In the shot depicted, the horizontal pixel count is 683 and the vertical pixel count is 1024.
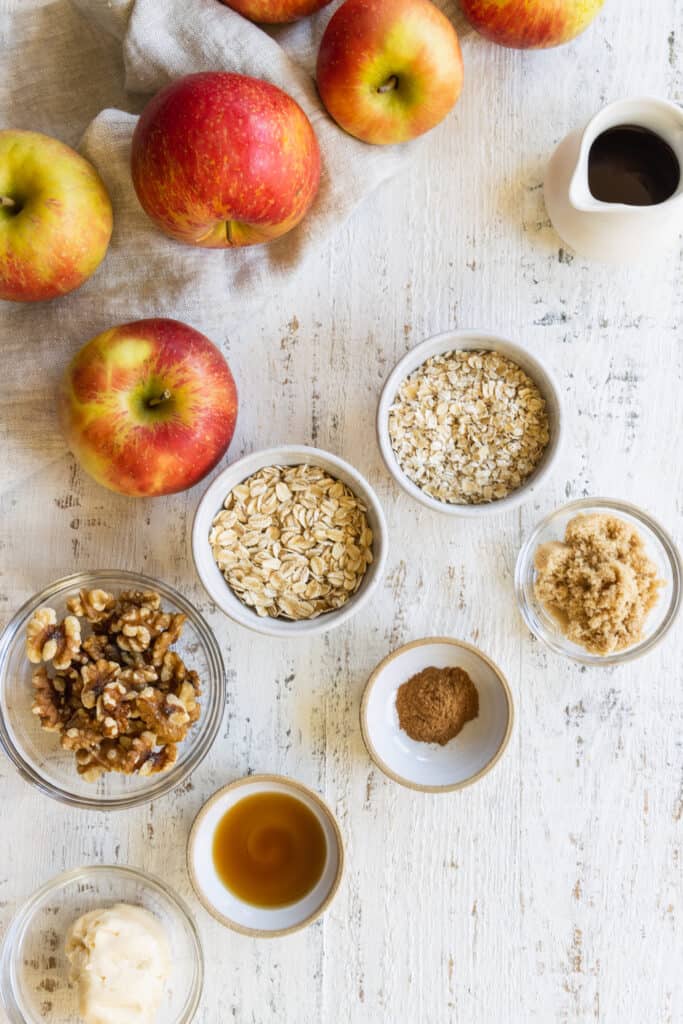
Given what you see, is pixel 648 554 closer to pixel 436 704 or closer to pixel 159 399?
pixel 436 704

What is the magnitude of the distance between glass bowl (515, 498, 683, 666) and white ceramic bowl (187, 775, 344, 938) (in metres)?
0.37

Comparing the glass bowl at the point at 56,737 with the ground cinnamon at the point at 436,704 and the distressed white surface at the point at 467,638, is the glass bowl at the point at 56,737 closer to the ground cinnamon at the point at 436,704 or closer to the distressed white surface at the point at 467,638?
the distressed white surface at the point at 467,638

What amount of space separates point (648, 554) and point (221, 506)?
54 cm

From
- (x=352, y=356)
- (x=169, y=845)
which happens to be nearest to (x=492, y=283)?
(x=352, y=356)

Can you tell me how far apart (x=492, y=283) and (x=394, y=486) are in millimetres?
298

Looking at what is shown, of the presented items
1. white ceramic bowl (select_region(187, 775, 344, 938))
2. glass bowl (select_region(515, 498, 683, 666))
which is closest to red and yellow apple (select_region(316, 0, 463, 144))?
glass bowl (select_region(515, 498, 683, 666))

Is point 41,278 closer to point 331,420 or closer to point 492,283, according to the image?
point 331,420

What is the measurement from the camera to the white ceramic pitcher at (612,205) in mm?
1129

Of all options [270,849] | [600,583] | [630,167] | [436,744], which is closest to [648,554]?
[600,583]

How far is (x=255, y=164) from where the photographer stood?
3.44 feet

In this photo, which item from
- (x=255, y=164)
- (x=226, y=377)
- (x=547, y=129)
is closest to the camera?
(x=255, y=164)

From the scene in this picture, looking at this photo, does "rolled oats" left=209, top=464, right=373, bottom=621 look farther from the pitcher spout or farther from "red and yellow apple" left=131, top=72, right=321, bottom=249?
the pitcher spout

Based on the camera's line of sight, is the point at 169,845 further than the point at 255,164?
Yes

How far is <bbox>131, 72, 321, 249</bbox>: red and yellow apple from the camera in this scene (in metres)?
1.04
